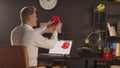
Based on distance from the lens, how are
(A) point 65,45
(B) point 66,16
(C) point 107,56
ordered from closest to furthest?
(C) point 107,56 < (A) point 65,45 < (B) point 66,16

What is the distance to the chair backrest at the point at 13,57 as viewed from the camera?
2800mm

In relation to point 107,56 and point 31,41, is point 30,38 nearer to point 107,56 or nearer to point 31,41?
point 31,41

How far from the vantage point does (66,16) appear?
5832 mm

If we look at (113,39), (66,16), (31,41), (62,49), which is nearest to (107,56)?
A: (62,49)

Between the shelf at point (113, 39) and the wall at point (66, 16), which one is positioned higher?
the wall at point (66, 16)

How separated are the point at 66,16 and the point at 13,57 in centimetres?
312

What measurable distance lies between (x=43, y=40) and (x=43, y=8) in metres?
2.95

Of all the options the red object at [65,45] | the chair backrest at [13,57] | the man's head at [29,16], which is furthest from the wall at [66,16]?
the chair backrest at [13,57]

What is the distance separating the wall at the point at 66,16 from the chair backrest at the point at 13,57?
2935 millimetres

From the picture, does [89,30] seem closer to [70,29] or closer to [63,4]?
[70,29]

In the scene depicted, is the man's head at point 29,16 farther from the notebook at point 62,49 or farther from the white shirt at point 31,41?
the notebook at point 62,49

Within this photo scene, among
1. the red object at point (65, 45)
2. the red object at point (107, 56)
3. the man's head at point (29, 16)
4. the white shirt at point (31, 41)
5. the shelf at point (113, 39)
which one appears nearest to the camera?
the white shirt at point (31, 41)

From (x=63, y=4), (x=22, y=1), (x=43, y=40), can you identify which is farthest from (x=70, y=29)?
(x=43, y=40)

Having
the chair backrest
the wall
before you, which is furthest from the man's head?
the wall
